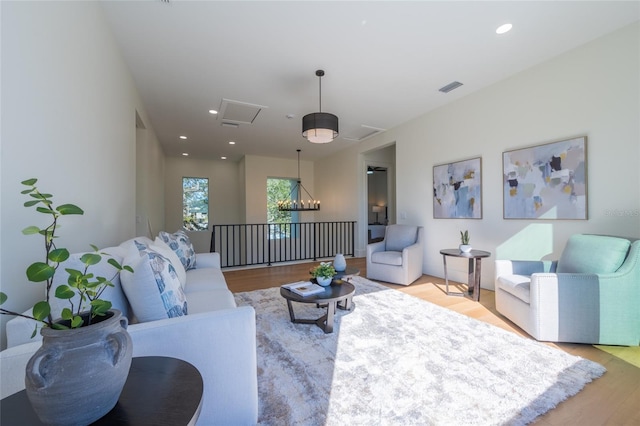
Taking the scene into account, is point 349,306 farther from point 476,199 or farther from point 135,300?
point 476,199

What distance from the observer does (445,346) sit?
213 cm

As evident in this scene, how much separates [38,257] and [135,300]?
0.55 meters

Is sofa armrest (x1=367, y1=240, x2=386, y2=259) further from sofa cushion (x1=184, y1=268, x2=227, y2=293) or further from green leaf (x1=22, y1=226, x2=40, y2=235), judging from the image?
green leaf (x1=22, y1=226, x2=40, y2=235)

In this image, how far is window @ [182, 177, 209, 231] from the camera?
783cm

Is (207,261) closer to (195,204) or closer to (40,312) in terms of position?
(40,312)

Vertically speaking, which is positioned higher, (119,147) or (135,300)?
(119,147)

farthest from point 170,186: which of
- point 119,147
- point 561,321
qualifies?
point 561,321

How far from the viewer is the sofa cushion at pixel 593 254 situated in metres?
2.17

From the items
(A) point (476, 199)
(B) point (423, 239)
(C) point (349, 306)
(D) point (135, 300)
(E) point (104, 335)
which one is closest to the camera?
(E) point (104, 335)

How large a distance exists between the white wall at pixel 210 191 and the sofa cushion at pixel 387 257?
203 inches

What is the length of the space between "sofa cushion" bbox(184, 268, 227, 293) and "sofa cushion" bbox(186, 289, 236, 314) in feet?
0.50

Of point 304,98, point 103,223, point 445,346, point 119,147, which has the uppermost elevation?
point 304,98

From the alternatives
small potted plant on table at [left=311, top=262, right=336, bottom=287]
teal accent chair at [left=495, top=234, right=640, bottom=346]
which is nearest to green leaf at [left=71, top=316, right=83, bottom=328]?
small potted plant on table at [left=311, top=262, right=336, bottom=287]

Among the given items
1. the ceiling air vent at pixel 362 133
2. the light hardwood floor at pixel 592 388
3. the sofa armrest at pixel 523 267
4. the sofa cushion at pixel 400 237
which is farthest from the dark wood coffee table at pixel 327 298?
the ceiling air vent at pixel 362 133
